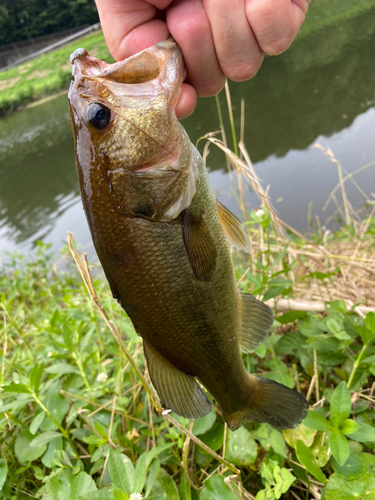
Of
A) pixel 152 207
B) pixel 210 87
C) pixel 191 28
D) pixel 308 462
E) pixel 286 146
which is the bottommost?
pixel 286 146

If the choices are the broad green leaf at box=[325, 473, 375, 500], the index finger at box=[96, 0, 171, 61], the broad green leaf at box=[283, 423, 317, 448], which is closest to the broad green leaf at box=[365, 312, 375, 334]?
the broad green leaf at box=[283, 423, 317, 448]

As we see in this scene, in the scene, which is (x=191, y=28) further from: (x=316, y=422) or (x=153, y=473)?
(x=153, y=473)

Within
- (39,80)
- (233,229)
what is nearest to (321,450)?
(233,229)

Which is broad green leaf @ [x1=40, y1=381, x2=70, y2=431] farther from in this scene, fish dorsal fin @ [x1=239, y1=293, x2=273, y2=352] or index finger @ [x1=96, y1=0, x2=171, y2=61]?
index finger @ [x1=96, y1=0, x2=171, y2=61]

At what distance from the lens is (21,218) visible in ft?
34.5

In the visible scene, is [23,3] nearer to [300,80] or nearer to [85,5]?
[85,5]

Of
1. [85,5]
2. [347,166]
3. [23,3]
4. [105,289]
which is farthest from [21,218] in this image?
[23,3]

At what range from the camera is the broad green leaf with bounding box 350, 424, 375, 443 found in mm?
1521

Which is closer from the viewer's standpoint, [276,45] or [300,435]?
[276,45]

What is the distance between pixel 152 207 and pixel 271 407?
1096mm

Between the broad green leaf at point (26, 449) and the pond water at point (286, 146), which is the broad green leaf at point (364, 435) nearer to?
the broad green leaf at point (26, 449)

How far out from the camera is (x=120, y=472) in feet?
4.79

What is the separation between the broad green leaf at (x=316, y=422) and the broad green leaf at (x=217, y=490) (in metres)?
0.44

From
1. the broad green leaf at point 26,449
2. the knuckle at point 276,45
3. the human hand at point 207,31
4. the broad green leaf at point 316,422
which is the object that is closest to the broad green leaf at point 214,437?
the broad green leaf at point 316,422
